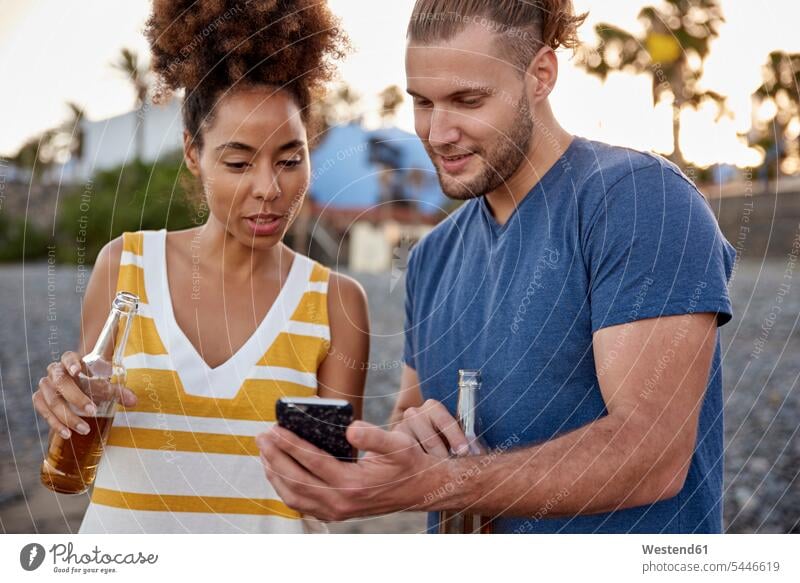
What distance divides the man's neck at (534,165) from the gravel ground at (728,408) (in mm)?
328

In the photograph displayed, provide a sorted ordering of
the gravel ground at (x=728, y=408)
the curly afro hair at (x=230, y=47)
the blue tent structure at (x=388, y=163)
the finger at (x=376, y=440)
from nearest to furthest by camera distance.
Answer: the finger at (x=376, y=440)
the curly afro hair at (x=230, y=47)
the blue tent structure at (x=388, y=163)
the gravel ground at (x=728, y=408)

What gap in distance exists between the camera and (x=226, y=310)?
1377mm

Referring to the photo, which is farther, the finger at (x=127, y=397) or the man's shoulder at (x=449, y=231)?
the man's shoulder at (x=449, y=231)

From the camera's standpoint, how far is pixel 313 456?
98cm

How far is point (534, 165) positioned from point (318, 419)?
60 centimetres

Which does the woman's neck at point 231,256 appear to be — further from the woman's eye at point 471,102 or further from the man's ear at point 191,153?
the woman's eye at point 471,102

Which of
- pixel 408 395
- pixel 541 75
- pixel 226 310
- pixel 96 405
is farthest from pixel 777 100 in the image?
pixel 96 405

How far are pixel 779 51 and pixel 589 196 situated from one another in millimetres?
722

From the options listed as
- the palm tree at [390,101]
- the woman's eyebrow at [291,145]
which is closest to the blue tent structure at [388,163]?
the palm tree at [390,101]

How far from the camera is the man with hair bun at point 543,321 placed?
109 cm

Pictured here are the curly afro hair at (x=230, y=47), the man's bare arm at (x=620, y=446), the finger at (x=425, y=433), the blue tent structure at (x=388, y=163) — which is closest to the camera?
the man's bare arm at (x=620, y=446)

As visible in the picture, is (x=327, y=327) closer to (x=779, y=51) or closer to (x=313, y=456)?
(x=313, y=456)

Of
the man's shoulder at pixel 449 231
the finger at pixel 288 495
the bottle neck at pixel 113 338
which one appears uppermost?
the man's shoulder at pixel 449 231

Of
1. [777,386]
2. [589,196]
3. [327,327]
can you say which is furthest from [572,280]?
[777,386]
